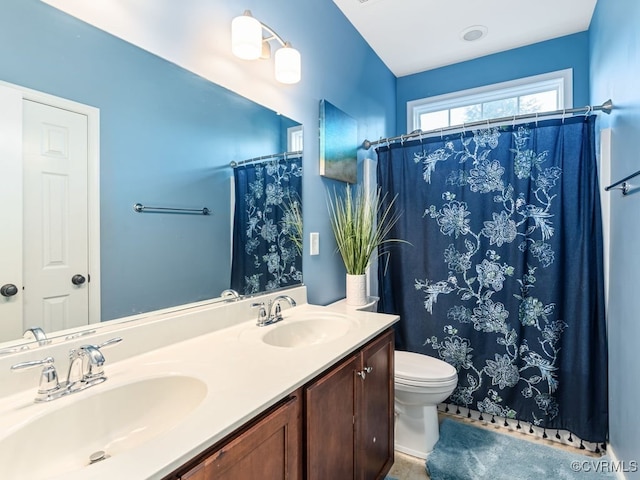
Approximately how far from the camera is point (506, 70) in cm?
248

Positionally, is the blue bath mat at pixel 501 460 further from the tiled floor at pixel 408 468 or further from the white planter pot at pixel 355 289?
the white planter pot at pixel 355 289

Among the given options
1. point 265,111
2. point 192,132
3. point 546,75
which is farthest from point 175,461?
point 546,75

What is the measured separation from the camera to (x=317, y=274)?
6.27 ft

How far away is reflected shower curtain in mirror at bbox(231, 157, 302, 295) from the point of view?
4.63 ft

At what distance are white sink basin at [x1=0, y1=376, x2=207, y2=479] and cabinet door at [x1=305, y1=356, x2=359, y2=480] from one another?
0.33 metres

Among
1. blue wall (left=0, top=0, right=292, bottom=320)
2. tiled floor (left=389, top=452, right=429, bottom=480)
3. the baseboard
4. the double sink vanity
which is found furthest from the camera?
tiled floor (left=389, top=452, right=429, bottom=480)

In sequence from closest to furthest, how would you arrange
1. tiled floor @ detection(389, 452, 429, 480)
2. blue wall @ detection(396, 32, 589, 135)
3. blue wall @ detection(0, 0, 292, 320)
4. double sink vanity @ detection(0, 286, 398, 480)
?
1. double sink vanity @ detection(0, 286, 398, 480)
2. blue wall @ detection(0, 0, 292, 320)
3. tiled floor @ detection(389, 452, 429, 480)
4. blue wall @ detection(396, 32, 589, 135)

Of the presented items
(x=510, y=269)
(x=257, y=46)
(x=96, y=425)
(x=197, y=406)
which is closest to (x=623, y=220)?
(x=510, y=269)

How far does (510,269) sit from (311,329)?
130 cm

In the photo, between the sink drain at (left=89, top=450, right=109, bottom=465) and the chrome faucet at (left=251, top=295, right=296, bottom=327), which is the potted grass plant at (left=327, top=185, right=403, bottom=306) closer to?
the chrome faucet at (left=251, top=295, right=296, bottom=327)

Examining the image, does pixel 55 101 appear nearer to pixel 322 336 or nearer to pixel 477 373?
pixel 322 336

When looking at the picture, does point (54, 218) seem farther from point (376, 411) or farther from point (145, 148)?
point (376, 411)

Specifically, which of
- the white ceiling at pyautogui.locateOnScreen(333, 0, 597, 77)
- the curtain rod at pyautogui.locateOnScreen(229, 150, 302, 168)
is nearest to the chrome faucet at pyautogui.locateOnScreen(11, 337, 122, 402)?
the curtain rod at pyautogui.locateOnScreen(229, 150, 302, 168)

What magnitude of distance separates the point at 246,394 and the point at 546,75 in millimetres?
2803
